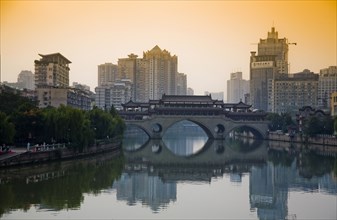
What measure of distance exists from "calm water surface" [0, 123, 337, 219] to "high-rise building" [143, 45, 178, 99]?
8006 centimetres

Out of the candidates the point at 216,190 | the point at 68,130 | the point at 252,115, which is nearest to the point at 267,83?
the point at 252,115

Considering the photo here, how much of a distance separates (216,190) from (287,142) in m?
34.6

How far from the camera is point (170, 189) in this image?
2455 centimetres

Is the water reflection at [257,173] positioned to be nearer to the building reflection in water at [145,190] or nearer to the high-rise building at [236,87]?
the building reflection in water at [145,190]

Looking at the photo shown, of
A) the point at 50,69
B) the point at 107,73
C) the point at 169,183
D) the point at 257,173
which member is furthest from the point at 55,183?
the point at 107,73

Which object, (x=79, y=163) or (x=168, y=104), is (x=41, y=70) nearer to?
(x=168, y=104)

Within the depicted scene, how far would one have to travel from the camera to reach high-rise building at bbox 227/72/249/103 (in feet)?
592

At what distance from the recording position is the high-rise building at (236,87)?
180500 millimetres

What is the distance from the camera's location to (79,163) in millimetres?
31969

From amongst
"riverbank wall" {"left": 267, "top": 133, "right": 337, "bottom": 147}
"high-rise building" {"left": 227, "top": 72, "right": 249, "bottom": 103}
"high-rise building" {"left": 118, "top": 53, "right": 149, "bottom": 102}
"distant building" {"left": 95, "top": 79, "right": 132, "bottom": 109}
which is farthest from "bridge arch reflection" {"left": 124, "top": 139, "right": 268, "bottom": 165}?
"high-rise building" {"left": 227, "top": 72, "right": 249, "bottom": 103}

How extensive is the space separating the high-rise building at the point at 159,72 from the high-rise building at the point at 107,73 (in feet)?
38.3

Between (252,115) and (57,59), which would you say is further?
(57,59)

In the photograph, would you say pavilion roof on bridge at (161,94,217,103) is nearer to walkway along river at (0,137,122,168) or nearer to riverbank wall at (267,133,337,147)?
riverbank wall at (267,133,337,147)

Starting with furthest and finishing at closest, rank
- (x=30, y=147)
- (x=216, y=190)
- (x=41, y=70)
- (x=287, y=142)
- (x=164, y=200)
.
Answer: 1. (x=41, y=70)
2. (x=287, y=142)
3. (x=30, y=147)
4. (x=216, y=190)
5. (x=164, y=200)
